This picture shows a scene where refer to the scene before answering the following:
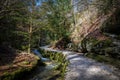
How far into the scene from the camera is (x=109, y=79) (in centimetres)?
829

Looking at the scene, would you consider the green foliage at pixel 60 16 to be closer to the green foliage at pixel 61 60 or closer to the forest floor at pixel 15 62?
the green foliage at pixel 61 60

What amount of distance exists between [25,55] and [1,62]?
3.24 m

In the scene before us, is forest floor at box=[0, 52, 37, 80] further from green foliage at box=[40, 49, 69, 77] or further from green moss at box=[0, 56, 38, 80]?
green foliage at box=[40, 49, 69, 77]

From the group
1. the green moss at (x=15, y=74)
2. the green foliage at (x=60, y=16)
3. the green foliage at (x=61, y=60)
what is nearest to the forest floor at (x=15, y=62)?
the green moss at (x=15, y=74)

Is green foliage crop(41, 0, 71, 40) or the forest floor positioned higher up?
green foliage crop(41, 0, 71, 40)

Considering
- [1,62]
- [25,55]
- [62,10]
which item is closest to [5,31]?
[25,55]

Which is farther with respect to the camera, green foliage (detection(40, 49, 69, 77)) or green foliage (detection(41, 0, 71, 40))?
green foliage (detection(41, 0, 71, 40))

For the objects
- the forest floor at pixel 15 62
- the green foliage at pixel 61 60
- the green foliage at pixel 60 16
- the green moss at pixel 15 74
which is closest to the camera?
the green moss at pixel 15 74

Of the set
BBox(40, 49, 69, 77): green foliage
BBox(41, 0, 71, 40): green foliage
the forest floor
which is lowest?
BBox(40, 49, 69, 77): green foliage

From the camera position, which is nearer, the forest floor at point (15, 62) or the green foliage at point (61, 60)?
the forest floor at point (15, 62)

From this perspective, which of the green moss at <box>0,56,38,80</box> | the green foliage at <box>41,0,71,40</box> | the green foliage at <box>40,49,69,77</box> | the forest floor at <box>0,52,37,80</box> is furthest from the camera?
the green foliage at <box>41,0,71,40</box>

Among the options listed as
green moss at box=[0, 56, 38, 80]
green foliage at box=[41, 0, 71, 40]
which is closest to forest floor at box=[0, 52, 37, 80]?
green moss at box=[0, 56, 38, 80]

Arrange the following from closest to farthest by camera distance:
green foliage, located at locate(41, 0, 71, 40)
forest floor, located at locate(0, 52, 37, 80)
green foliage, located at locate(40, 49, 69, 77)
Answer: forest floor, located at locate(0, 52, 37, 80), green foliage, located at locate(40, 49, 69, 77), green foliage, located at locate(41, 0, 71, 40)

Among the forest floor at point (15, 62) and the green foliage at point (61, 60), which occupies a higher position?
the forest floor at point (15, 62)
